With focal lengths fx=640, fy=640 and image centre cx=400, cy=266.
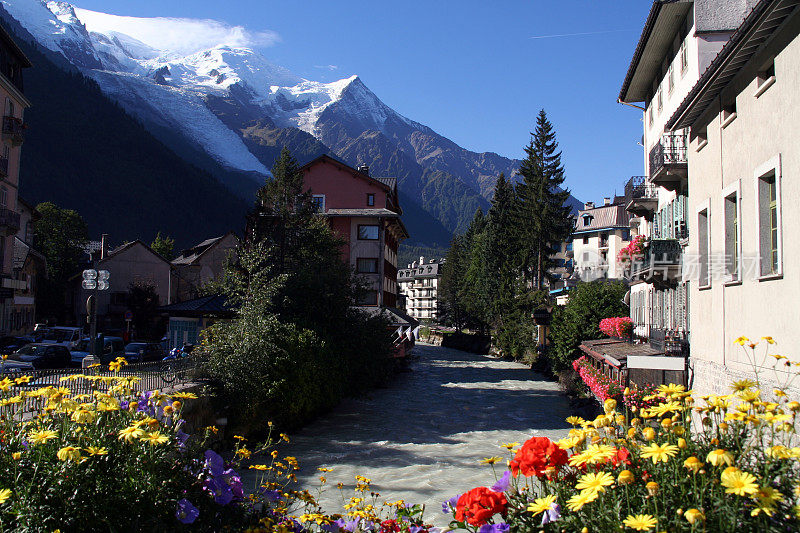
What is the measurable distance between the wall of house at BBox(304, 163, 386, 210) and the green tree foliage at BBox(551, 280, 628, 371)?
1958 cm

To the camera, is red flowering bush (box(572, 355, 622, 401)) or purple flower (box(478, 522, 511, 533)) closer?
purple flower (box(478, 522, 511, 533))

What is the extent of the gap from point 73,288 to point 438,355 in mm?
40262

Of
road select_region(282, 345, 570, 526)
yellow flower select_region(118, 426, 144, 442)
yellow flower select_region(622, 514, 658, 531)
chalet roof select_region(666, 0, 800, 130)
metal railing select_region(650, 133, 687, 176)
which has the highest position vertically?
metal railing select_region(650, 133, 687, 176)

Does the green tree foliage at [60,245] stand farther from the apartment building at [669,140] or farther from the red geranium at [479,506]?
the red geranium at [479,506]

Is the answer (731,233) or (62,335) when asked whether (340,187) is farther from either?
(731,233)

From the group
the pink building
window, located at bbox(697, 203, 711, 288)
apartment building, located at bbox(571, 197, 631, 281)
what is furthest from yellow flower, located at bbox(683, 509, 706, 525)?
apartment building, located at bbox(571, 197, 631, 281)

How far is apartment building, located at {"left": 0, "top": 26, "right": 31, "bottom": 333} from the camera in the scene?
37.1 meters

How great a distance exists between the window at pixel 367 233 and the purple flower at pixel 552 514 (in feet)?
141

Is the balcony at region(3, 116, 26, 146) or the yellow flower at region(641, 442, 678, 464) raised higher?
the balcony at region(3, 116, 26, 146)

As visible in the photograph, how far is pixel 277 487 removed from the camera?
522cm

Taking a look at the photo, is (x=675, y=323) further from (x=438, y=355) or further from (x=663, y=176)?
(x=438, y=355)

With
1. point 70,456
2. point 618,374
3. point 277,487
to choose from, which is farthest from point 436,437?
point 70,456

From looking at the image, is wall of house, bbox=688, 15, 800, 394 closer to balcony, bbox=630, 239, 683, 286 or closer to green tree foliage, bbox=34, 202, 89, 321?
balcony, bbox=630, 239, 683, 286

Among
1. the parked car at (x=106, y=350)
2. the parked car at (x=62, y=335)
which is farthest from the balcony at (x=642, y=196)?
the parked car at (x=62, y=335)
